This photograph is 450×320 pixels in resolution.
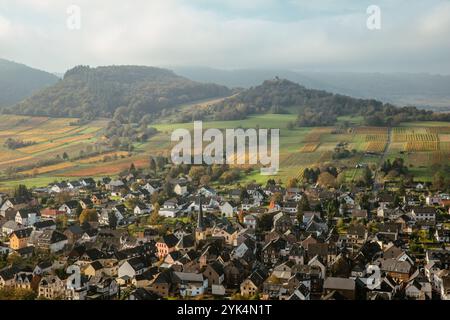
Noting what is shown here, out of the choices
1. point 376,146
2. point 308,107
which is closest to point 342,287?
point 376,146

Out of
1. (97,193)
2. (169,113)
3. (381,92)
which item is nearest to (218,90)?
(169,113)

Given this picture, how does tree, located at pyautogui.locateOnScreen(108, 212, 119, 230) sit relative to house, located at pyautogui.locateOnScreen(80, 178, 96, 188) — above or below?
below

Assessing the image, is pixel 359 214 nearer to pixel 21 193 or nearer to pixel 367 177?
pixel 367 177

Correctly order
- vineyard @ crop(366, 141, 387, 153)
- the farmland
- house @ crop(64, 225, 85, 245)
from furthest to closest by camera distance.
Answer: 1. vineyard @ crop(366, 141, 387, 153)
2. the farmland
3. house @ crop(64, 225, 85, 245)

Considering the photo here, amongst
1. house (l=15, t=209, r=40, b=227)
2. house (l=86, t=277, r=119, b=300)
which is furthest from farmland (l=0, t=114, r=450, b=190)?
house (l=86, t=277, r=119, b=300)

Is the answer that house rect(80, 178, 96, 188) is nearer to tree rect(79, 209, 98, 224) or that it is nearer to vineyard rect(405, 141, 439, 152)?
tree rect(79, 209, 98, 224)
